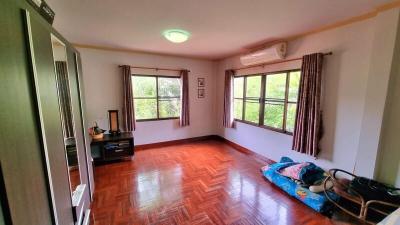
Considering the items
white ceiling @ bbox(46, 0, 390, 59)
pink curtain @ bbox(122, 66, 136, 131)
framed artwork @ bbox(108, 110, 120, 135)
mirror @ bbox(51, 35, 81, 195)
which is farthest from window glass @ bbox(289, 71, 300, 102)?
framed artwork @ bbox(108, 110, 120, 135)

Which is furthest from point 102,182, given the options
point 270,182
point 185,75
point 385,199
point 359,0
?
point 359,0

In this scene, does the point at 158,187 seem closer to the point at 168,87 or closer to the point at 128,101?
the point at 128,101

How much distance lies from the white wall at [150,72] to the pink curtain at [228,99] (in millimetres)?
707

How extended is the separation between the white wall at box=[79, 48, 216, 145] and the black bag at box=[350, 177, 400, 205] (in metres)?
3.54

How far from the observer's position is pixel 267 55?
10.1 ft

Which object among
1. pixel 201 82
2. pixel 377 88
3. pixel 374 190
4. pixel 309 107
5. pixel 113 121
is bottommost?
pixel 374 190

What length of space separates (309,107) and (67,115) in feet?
9.69

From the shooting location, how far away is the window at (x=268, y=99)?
2988mm

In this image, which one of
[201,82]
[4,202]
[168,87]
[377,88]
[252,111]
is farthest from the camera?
[201,82]

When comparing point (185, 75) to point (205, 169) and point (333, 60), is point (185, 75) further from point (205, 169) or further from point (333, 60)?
point (333, 60)

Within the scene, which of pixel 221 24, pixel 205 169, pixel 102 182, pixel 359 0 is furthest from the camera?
pixel 205 169

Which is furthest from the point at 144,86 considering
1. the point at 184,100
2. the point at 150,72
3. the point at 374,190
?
the point at 374,190

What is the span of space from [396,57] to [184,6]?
2.28 m

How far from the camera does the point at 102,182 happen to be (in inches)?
105
